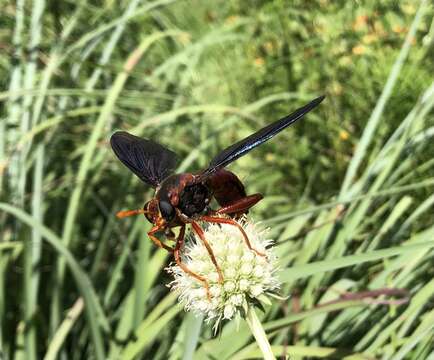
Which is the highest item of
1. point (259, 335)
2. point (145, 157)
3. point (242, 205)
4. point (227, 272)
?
point (145, 157)

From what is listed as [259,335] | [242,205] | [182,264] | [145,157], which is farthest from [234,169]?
[259,335]

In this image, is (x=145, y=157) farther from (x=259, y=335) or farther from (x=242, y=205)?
(x=259, y=335)

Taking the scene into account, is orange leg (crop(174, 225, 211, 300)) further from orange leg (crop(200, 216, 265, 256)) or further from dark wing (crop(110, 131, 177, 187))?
dark wing (crop(110, 131, 177, 187))

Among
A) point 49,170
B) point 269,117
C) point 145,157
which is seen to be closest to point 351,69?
point 269,117

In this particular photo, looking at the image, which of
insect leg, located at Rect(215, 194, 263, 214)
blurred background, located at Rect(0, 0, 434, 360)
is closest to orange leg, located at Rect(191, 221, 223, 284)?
insect leg, located at Rect(215, 194, 263, 214)

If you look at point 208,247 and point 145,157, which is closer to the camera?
point 208,247
